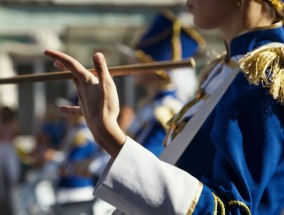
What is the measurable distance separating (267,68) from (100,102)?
462mm

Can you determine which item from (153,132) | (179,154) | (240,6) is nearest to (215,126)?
(179,154)

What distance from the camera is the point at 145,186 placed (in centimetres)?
187

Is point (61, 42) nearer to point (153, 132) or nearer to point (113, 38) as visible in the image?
point (113, 38)

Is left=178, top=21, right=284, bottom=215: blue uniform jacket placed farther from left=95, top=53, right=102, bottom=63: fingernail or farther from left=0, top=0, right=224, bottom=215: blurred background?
left=0, top=0, right=224, bottom=215: blurred background

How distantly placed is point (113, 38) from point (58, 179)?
529cm

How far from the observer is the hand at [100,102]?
73.7 inches

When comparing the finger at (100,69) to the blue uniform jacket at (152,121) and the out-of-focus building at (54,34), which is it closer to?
the blue uniform jacket at (152,121)

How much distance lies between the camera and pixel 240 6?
A: 7.38 feet

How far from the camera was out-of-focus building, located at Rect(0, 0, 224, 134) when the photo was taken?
12.2 m

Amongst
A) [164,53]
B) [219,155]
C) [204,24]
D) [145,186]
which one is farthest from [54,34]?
[145,186]

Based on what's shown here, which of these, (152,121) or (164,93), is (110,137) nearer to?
(152,121)

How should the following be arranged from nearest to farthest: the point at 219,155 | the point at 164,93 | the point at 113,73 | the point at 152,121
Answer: the point at 219,155
the point at 113,73
the point at 152,121
the point at 164,93

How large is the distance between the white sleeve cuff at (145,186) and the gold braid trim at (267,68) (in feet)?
1.03

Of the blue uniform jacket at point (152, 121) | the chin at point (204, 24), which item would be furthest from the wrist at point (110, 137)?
the blue uniform jacket at point (152, 121)
